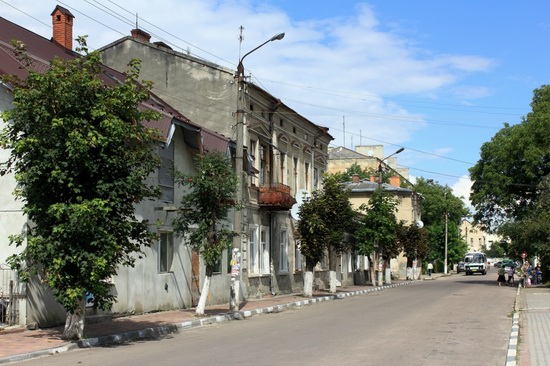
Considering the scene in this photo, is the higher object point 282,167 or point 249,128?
point 249,128

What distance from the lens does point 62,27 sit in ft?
77.8

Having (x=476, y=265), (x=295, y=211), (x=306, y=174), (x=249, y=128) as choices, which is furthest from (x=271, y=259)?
(x=476, y=265)

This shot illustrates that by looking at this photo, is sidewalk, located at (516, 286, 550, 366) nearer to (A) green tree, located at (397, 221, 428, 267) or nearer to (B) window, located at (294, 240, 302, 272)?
(B) window, located at (294, 240, 302, 272)

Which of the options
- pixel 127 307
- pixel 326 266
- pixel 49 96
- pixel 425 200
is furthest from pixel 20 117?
pixel 425 200

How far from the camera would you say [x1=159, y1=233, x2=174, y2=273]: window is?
22016 mm

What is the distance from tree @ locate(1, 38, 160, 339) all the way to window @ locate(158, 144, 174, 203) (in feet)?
24.6

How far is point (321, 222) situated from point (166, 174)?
10.4 meters

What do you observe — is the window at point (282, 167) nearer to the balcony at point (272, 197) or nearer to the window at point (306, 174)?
the balcony at point (272, 197)


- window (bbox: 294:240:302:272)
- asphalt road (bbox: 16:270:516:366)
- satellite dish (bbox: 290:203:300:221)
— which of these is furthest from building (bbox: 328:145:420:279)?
asphalt road (bbox: 16:270:516:366)

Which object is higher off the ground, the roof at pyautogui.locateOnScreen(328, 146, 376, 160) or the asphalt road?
the roof at pyautogui.locateOnScreen(328, 146, 376, 160)

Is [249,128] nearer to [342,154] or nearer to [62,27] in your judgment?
[62,27]

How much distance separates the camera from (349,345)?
13203mm

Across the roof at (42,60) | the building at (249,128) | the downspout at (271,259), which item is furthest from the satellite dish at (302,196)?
the roof at (42,60)

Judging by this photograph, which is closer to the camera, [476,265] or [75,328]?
[75,328]
